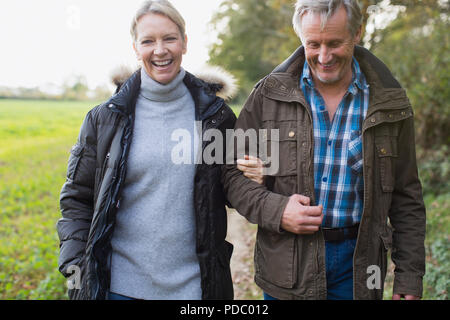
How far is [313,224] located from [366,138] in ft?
1.88

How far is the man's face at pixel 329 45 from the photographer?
6.88 ft

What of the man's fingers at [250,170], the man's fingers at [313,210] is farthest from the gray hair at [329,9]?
the man's fingers at [313,210]

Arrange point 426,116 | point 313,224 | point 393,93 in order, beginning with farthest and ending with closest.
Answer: point 426,116, point 393,93, point 313,224

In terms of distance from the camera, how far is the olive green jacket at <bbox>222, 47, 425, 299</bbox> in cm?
218

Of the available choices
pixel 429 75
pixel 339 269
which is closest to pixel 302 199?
pixel 339 269

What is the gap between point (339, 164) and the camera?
221cm

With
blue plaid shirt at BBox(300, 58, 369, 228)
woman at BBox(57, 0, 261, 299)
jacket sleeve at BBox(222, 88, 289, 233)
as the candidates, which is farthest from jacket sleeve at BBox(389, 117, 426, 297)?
woman at BBox(57, 0, 261, 299)

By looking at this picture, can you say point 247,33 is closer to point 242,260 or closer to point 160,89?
point 242,260

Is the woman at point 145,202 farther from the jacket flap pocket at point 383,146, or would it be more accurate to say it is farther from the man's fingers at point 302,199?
the jacket flap pocket at point 383,146

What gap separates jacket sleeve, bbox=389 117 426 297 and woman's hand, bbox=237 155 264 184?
0.82m

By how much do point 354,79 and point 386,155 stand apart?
1.60 feet
